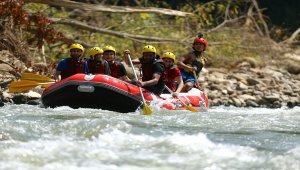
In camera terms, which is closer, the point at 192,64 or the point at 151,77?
the point at 151,77

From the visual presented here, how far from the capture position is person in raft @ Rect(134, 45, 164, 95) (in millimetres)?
10719

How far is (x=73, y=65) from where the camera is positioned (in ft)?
34.7

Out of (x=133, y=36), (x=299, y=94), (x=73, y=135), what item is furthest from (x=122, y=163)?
(x=299, y=94)

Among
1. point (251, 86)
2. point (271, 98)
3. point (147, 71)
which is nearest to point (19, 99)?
point (147, 71)

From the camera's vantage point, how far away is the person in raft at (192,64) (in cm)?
1197

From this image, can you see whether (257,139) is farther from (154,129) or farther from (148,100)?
(148,100)

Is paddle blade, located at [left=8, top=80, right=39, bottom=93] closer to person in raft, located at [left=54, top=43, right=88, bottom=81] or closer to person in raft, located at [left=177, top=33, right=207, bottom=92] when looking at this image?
person in raft, located at [left=54, top=43, right=88, bottom=81]

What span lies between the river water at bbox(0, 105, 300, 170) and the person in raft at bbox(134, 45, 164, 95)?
1.75m

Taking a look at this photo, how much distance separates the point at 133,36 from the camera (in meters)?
14.3

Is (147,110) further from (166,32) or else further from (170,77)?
(166,32)

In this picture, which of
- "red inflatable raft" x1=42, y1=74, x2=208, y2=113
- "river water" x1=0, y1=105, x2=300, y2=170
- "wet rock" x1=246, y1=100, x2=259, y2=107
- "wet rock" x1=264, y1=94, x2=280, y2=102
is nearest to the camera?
"river water" x1=0, y1=105, x2=300, y2=170

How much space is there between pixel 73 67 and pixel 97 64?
366 millimetres

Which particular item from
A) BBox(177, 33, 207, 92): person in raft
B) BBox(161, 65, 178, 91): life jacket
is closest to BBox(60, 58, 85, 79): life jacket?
BBox(161, 65, 178, 91): life jacket

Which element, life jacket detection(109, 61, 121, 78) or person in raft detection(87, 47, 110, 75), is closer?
person in raft detection(87, 47, 110, 75)
